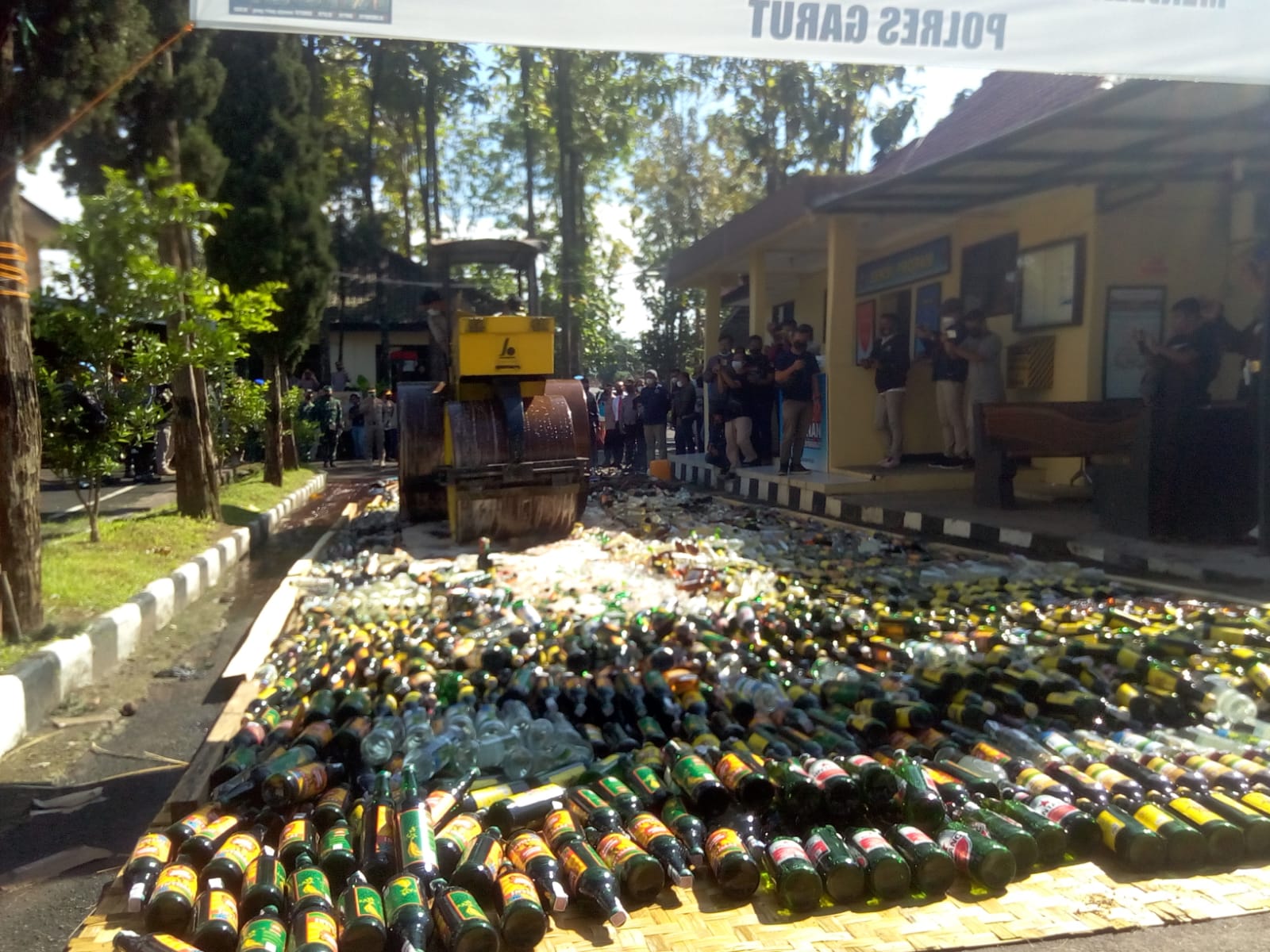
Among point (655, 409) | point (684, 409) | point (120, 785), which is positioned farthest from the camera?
point (684, 409)

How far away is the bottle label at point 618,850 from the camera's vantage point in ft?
9.48

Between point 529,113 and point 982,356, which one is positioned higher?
point 529,113

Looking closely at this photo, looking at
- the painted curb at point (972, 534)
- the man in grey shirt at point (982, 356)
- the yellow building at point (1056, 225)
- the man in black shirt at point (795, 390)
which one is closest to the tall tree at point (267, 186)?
the yellow building at point (1056, 225)

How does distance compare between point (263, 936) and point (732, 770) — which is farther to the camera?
point (732, 770)

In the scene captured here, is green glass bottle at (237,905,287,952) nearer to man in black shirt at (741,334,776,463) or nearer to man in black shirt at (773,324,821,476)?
man in black shirt at (773,324,821,476)

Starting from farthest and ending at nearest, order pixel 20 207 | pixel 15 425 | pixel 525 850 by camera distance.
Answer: pixel 20 207
pixel 15 425
pixel 525 850

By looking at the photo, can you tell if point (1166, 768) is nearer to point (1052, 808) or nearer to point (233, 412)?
point (1052, 808)

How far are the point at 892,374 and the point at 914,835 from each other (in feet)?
30.3

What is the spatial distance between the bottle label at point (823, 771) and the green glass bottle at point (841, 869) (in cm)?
31

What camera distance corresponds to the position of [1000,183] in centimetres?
1075

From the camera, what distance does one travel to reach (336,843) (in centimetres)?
301

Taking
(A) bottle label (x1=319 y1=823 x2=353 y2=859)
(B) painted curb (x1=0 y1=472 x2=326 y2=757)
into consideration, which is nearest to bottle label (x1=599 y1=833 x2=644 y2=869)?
(A) bottle label (x1=319 y1=823 x2=353 y2=859)

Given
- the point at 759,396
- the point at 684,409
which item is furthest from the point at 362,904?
the point at 684,409

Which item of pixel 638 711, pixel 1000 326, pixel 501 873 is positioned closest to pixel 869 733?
pixel 638 711
